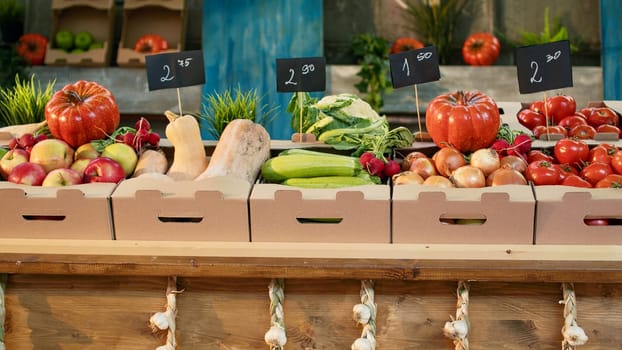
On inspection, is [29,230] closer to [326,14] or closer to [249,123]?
[249,123]

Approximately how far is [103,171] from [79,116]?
0.95 ft

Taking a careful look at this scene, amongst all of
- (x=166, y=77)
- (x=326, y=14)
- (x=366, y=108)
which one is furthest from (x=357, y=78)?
(x=166, y=77)

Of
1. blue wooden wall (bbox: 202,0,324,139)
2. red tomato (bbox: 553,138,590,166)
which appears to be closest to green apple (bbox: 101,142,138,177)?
red tomato (bbox: 553,138,590,166)

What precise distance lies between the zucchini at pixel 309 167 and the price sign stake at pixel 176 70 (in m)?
0.39

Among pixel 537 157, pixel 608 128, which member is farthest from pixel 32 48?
pixel 537 157

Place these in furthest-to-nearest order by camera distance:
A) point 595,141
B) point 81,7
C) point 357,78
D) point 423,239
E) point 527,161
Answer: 1. point 81,7
2. point 357,78
3. point 595,141
4. point 527,161
5. point 423,239

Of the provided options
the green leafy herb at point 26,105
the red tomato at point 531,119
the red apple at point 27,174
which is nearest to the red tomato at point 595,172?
the red tomato at point 531,119

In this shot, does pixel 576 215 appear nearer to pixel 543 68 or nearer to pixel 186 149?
pixel 543 68

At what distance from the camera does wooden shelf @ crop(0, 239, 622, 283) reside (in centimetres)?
165

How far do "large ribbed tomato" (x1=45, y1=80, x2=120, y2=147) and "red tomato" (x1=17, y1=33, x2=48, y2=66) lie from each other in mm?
3561

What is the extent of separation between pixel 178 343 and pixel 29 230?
0.48 metres

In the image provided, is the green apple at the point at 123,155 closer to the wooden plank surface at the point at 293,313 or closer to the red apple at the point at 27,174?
the red apple at the point at 27,174

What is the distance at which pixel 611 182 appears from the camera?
5.98ft

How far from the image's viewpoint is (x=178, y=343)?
1777mm
